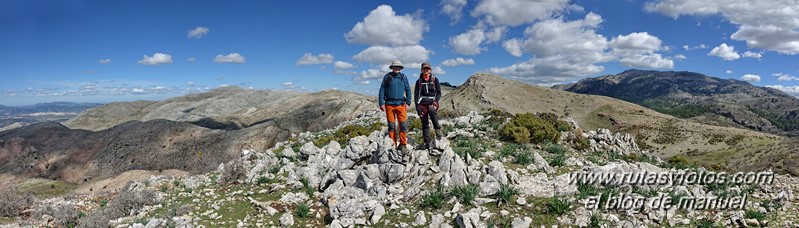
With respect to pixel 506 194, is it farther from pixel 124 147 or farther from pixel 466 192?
pixel 124 147

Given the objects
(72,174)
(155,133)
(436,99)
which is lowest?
(72,174)

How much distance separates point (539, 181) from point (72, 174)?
205 ft

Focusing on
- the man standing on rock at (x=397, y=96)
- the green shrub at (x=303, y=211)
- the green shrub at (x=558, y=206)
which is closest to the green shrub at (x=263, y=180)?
the green shrub at (x=303, y=211)

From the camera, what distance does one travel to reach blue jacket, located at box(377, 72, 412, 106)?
11641 mm

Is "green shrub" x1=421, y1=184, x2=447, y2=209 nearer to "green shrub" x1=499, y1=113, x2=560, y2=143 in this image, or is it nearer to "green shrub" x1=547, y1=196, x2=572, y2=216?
"green shrub" x1=547, y1=196, x2=572, y2=216

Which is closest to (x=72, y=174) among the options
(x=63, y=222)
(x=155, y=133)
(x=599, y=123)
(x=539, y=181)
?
(x=155, y=133)

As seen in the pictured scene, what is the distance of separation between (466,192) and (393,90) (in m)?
3.86

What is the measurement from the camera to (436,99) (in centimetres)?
1217

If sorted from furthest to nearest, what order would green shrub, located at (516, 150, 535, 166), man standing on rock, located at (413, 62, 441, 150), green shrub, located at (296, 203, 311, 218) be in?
1. green shrub, located at (516, 150, 535, 166)
2. man standing on rock, located at (413, 62, 441, 150)
3. green shrub, located at (296, 203, 311, 218)

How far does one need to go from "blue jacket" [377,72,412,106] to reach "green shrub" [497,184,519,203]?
396cm

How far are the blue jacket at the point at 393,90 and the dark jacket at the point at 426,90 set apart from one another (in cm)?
36

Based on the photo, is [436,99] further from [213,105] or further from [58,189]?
[213,105]

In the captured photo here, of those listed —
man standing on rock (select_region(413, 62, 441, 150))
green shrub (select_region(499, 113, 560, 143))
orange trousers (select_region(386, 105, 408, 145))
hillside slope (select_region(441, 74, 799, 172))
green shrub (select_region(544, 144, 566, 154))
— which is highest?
man standing on rock (select_region(413, 62, 441, 150))

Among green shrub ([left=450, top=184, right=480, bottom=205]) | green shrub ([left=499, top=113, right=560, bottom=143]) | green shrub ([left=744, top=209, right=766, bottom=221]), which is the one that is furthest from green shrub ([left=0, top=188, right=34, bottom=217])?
green shrub ([left=744, top=209, right=766, bottom=221])
